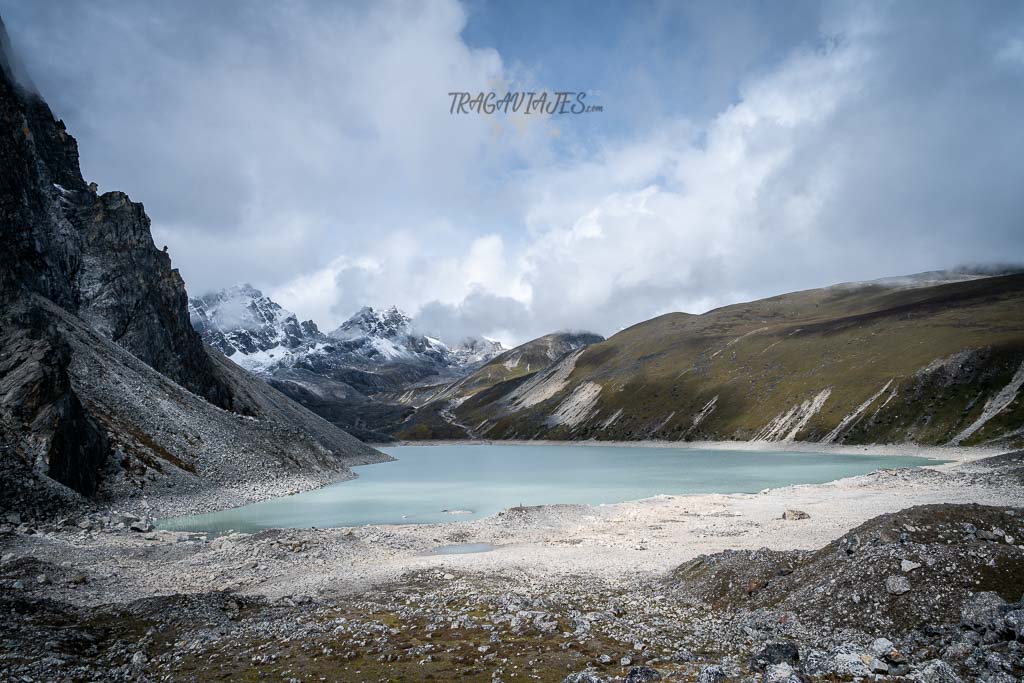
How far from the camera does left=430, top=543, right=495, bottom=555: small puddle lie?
113 ft

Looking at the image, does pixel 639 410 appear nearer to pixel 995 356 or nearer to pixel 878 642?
pixel 995 356

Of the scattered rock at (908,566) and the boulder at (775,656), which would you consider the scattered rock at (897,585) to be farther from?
the boulder at (775,656)

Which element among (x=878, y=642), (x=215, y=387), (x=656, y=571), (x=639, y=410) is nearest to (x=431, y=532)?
(x=656, y=571)

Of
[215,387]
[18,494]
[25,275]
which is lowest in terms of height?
[18,494]

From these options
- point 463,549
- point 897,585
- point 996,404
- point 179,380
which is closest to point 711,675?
point 897,585

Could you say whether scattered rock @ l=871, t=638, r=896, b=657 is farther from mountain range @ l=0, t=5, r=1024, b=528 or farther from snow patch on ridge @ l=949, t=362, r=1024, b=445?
snow patch on ridge @ l=949, t=362, r=1024, b=445

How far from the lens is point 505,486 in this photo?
2904 inches

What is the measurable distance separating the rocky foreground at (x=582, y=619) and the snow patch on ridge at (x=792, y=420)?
116836mm

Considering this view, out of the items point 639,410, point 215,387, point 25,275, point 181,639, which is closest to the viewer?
point 181,639

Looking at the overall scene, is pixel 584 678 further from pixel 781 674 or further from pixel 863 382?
pixel 863 382

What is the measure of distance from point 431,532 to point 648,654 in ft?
85.1

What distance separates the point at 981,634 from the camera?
15.0m

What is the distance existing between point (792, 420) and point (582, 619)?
426 ft

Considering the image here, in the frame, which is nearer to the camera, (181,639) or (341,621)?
(181,639)
